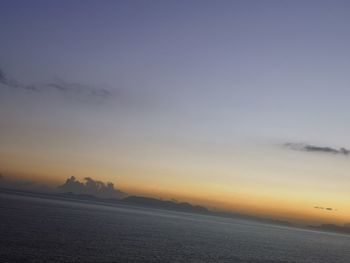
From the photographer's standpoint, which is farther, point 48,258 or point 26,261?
point 48,258

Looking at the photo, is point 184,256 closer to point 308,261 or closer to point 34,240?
point 34,240

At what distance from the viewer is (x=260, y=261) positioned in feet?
486

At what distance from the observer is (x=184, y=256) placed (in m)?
133

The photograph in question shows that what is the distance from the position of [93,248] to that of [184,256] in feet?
97.2

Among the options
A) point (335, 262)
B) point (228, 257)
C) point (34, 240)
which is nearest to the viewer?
point (34, 240)

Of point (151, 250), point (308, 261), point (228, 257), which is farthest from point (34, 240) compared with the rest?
point (308, 261)

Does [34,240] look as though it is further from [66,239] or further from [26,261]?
[26,261]

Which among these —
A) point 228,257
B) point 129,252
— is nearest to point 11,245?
point 129,252

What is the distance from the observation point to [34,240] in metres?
122

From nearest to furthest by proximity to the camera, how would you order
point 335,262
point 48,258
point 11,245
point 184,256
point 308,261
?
1. point 48,258
2. point 11,245
3. point 184,256
4. point 308,261
5. point 335,262

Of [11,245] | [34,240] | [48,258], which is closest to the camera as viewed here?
[48,258]

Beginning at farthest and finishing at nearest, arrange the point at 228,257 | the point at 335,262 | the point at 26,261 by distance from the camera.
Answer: the point at 335,262 → the point at 228,257 → the point at 26,261

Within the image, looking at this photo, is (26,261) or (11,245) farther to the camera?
(11,245)

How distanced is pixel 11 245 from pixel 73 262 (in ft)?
69.4
